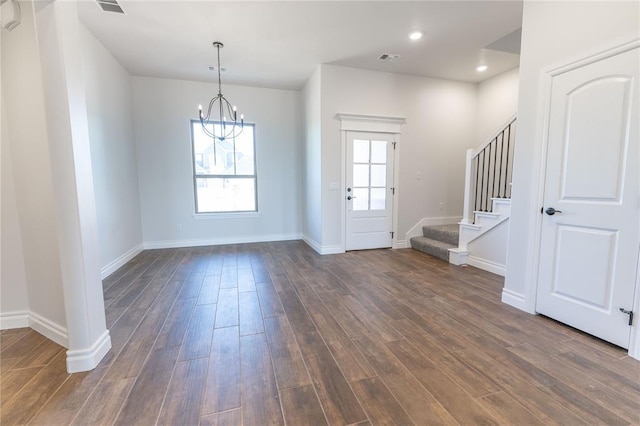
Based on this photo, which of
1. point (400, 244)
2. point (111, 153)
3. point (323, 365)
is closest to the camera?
point (323, 365)

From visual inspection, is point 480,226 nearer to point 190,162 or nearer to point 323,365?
point 323,365

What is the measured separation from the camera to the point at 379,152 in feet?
16.0

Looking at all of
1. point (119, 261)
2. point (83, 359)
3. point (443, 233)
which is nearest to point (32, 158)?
point (83, 359)

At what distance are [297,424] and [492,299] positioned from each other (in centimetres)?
242

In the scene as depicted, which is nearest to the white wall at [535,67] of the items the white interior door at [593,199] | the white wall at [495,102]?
the white interior door at [593,199]

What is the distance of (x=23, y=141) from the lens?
6.81ft

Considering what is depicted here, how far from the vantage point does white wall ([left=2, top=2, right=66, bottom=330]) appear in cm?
200

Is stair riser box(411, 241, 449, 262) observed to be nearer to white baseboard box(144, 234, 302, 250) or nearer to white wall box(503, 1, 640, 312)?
white wall box(503, 1, 640, 312)

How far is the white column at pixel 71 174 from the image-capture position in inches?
64.7

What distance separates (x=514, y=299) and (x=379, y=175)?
110 inches

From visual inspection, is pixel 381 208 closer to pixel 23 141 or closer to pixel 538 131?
pixel 538 131

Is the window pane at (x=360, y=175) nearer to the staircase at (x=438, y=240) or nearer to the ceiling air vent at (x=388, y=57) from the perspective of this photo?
the staircase at (x=438, y=240)

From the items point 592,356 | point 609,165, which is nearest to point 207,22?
point 609,165

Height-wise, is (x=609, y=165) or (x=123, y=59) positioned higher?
(x=123, y=59)
